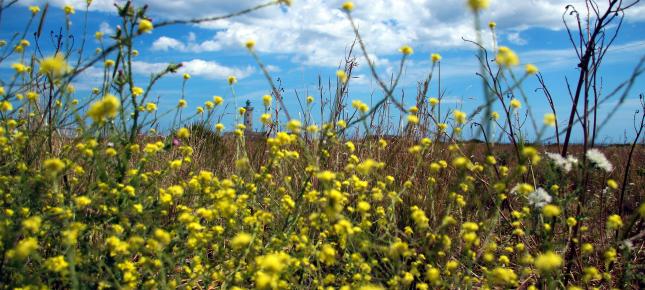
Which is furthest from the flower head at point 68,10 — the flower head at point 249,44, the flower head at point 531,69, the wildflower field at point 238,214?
the flower head at point 531,69

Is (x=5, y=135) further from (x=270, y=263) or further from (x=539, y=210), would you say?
(x=539, y=210)

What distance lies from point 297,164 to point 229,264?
1777mm

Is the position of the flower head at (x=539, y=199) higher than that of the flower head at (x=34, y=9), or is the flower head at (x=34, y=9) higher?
the flower head at (x=34, y=9)

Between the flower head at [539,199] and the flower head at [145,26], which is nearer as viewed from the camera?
the flower head at [145,26]

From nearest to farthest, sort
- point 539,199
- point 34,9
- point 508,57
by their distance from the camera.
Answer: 1. point 508,57
2. point 539,199
3. point 34,9

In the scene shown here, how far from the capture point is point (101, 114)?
1468mm

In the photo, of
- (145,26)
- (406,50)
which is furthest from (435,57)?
(145,26)

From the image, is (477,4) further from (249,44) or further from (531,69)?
(249,44)

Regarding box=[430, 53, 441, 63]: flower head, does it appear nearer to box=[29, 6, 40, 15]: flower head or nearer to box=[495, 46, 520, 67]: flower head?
box=[495, 46, 520, 67]: flower head

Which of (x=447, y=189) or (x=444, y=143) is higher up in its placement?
(x=444, y=143)

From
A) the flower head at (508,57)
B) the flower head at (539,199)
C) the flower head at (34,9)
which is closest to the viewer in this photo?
the flower head at (508,57)

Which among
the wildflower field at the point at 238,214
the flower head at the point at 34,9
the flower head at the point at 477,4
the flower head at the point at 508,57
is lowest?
the wildflower field at the point at 238,214

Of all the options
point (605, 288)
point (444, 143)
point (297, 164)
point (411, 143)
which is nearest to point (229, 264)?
point (297, 164)

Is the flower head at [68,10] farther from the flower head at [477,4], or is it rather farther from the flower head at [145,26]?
the flower head at [477,4]
